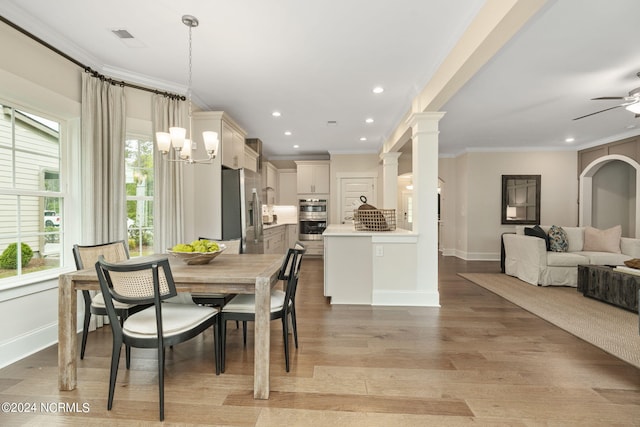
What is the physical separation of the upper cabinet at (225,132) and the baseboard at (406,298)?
2750mm

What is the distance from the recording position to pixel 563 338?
2.83 meters

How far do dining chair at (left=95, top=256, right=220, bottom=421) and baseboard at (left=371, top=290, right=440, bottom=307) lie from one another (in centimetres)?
250

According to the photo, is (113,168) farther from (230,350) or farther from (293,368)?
(293,368)

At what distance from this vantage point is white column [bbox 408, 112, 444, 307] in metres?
3.79

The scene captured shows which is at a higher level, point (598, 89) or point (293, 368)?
point (598, 89)

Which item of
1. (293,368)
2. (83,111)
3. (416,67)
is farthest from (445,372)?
(83,111)

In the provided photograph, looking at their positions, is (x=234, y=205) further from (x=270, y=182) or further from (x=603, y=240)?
(x=603, y=240)

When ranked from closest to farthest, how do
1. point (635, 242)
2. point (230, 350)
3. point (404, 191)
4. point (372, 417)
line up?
1. point (372, 417)
2. point (230, 350)
3. point (635, 242)
4. point (404, 191)

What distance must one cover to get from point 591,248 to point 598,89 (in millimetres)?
2817

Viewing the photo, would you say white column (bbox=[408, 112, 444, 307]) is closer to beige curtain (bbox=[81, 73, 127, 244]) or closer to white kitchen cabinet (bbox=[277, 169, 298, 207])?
beige curtain (bbox=[81, 73, 127, 244])

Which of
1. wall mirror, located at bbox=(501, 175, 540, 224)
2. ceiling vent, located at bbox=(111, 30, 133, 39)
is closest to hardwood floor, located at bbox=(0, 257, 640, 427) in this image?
ceiling vent, located at bbox=(111, 30, 133, 39)

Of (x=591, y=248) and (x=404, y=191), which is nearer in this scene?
(x=591, y=248)

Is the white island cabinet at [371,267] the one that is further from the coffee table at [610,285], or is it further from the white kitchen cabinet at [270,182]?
the white kitchen cabinet at [270,182]

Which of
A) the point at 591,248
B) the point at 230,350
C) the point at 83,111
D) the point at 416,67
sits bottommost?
the point at 230,350
